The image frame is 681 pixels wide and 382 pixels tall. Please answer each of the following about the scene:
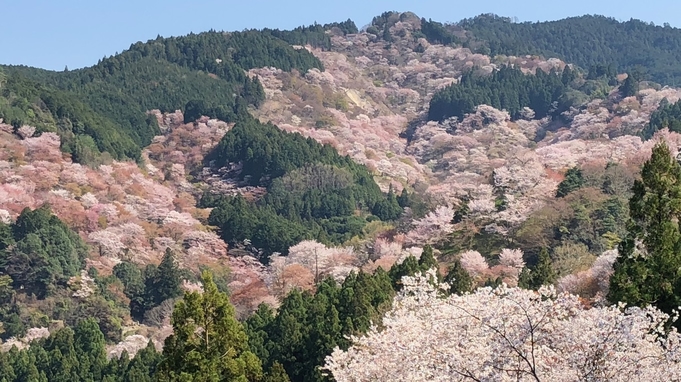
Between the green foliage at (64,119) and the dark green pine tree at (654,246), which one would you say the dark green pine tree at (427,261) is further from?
the green foliage at (64,119)

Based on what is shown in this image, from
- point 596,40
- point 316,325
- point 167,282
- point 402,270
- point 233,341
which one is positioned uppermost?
point 596,40

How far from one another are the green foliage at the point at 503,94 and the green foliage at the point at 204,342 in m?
96.4

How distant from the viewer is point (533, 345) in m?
13.0

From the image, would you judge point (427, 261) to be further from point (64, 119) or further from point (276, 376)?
point (64, 119)

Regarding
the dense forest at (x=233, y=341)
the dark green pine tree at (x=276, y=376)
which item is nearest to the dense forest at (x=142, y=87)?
the dense forest at (x=233, y=341)

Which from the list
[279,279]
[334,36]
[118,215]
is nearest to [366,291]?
[279,279]

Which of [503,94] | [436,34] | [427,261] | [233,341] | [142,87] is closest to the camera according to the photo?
[233,341]

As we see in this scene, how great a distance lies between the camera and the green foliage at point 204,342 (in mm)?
20281

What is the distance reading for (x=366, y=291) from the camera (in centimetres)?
3306

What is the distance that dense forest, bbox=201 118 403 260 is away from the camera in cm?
6931

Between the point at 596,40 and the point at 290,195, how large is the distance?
109 meters

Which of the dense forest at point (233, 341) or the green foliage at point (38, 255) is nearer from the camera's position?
the dense forest at point (233, 341)

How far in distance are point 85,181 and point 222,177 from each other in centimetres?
1728


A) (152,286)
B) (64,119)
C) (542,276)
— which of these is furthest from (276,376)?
(64,119)
